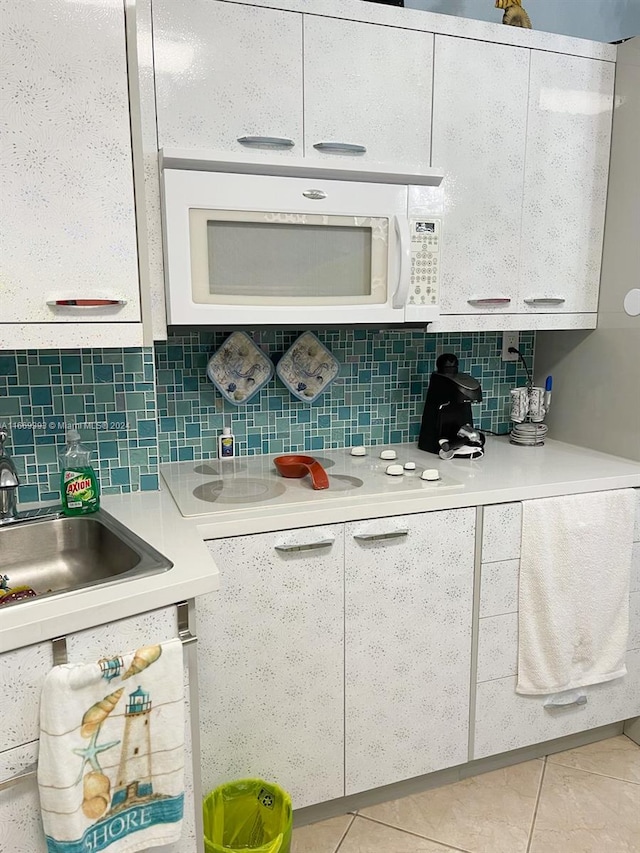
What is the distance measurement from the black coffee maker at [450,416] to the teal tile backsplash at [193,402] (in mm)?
183

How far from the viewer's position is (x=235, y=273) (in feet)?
5.57

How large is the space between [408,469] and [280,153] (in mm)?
954

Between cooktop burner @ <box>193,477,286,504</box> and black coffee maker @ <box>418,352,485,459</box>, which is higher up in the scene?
black coffee maker @ <box>418,352,485,459</box>

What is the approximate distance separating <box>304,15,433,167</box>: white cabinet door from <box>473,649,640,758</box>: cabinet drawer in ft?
5.12

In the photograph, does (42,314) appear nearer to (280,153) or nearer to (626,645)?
(280,153)

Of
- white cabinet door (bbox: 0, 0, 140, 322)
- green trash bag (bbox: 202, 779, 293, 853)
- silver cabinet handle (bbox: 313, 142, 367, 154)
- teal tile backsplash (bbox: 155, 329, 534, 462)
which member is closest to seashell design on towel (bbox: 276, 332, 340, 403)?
teal tile backsplash (bbox: 155, 329, 534, 462)

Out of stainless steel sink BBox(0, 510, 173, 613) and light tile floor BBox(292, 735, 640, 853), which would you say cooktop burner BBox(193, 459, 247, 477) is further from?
light tile floor BBox(292, 735, 640, 853)

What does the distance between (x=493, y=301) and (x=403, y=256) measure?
1.28 ft

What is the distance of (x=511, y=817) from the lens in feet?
6.00

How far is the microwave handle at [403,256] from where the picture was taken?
70.4 inches

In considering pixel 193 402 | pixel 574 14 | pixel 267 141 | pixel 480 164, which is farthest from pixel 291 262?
pixel 574 14

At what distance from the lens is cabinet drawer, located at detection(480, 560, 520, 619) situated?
1.83m

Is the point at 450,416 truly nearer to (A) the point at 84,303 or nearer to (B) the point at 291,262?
(B) the point at 291,262

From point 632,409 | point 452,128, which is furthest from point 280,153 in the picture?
point 632,409
